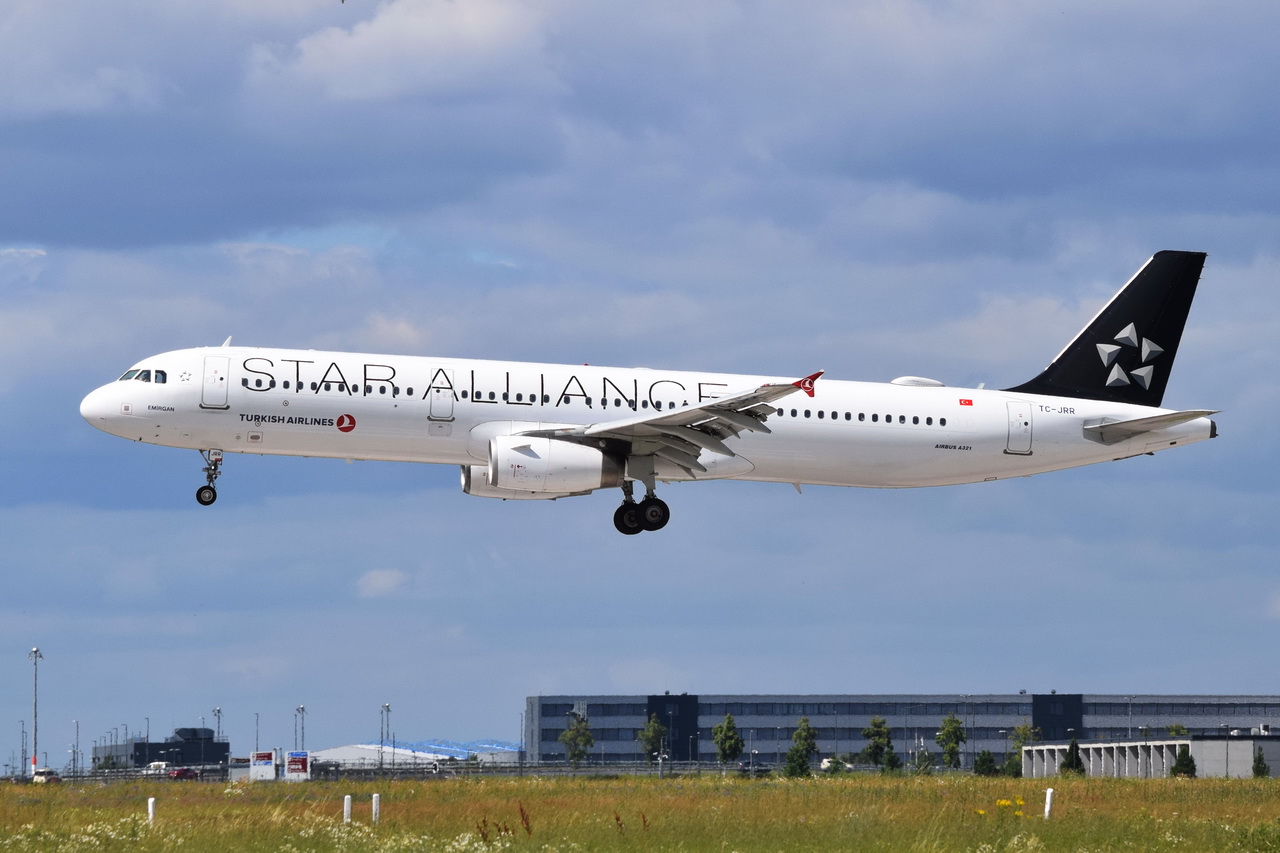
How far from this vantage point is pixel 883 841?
28.2 meters

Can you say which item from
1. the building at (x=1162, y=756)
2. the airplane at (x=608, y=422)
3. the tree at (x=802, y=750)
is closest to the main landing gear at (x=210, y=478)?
the airplane at (x=608, y=422)

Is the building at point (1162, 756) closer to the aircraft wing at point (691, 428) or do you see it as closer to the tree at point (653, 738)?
the aircraft wing at point (691, 428)

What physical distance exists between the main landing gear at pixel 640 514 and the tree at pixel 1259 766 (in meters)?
41.4

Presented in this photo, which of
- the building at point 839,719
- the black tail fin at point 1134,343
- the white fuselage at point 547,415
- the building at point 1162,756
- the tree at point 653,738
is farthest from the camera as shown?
the building at point 839,719

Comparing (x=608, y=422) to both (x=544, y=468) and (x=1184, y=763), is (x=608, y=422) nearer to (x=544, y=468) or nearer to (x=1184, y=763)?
(x=544, y=468)

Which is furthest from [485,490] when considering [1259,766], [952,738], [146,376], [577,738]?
[577,738]

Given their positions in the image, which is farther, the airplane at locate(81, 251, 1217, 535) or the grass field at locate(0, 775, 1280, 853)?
the airplane at locate(81, 251, 1217, 535)

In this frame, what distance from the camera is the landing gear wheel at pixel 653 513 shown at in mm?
45344

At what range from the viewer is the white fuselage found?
42000 millimetres

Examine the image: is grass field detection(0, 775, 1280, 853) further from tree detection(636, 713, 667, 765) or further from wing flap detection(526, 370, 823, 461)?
tree detection(636, 713, 667, 765)

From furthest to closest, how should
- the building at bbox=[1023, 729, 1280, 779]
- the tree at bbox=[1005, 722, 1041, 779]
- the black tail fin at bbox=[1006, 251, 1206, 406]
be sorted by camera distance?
1. the tree at bbox=[1005, 722, 1041, 779]
2. the building at bbox=[1023, 729, 1280, 779]
3. the black tail fin at bbox=[1006, 251, 1206, 406]

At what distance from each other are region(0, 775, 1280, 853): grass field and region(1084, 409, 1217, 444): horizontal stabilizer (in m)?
11.0

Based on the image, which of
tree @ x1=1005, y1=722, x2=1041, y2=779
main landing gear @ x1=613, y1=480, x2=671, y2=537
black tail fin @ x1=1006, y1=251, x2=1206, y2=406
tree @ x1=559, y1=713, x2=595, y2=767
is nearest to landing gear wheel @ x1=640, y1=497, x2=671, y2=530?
main landing gear @ x1=613, y1=480, x2=671, y2=537

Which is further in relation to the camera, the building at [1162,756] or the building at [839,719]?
the building at [839,719]
